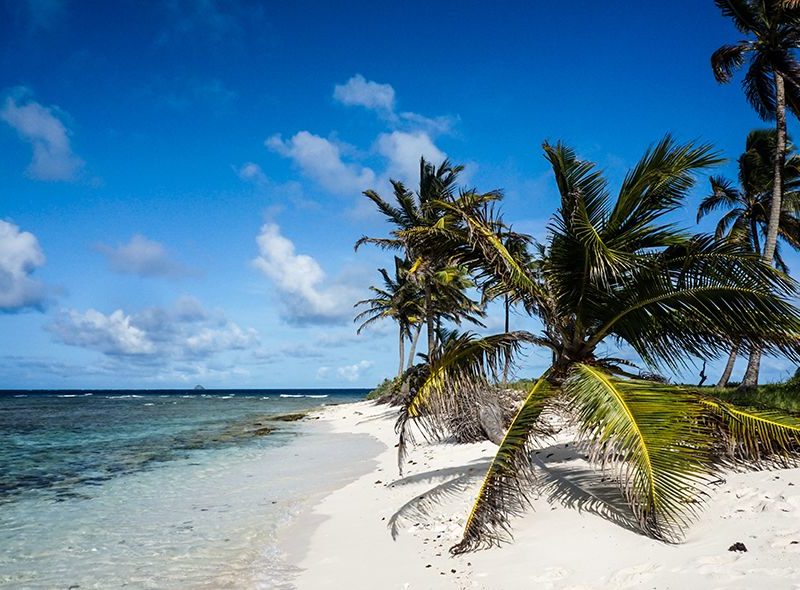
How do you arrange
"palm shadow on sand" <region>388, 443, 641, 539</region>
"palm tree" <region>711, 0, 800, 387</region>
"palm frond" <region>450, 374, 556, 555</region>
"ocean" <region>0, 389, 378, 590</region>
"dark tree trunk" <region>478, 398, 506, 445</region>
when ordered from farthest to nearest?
"palm tree" <region>711, 0, 800, 387</region>, "dark tree trunk" <region>478, 398, 506, 445</region>, "ocean" <region>0, 389, 378, 590</region>, "palm shadow on sand" <region>388, 443, 641, 539</region>, "palm frond" <region>450, 374, 556, 555</region>

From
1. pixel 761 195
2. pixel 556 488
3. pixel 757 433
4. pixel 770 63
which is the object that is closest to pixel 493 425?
pixel 556 488

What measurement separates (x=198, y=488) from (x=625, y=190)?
39.0ft

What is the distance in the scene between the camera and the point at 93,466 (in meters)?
16.5

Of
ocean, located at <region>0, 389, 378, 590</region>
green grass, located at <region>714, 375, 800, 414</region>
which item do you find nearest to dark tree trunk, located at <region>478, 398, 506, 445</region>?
ocean, located at <region>0, 389, 378, 590</region>

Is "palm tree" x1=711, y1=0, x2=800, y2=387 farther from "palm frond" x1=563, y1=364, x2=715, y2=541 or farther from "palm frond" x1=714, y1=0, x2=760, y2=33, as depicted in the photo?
"palm frond" x1=563, y1=364, x2=715, y2=541

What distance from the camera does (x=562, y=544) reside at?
236 inches

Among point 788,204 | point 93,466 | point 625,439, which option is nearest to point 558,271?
point 625,439

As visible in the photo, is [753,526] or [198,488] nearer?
[753,526]

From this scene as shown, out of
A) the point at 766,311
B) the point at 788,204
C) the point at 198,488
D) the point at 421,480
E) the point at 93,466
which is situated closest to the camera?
the point at 766,311

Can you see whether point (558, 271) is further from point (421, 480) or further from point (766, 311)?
point (421, 480)

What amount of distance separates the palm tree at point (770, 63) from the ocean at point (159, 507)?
15604 mm

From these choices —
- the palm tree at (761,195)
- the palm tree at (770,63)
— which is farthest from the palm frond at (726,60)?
the palm tree at (761,195)

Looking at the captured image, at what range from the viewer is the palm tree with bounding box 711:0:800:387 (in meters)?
15.0

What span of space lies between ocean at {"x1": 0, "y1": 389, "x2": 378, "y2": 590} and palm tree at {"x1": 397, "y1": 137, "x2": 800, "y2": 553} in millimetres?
3462
